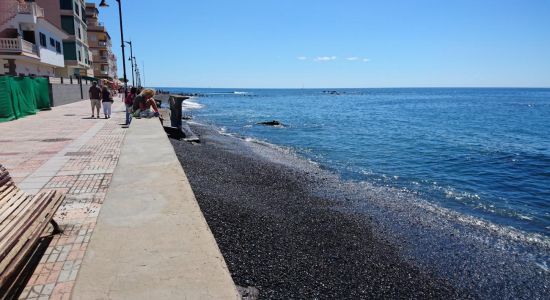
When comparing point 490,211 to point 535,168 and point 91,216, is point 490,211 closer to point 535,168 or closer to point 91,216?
point 535,168

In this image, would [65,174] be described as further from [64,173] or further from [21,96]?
[21,96]

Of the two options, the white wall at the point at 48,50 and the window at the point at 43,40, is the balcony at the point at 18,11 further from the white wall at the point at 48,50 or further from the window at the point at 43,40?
the window at the point at 43,40

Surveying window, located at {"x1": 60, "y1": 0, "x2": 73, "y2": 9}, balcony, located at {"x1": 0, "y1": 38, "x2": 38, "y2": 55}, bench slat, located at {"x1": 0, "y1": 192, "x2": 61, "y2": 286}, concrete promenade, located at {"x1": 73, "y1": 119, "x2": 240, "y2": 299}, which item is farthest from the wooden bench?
window, located at {"x1": 60, "y1": 0, "x2": 73, "y2": 9}

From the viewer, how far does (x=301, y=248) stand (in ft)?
20.3

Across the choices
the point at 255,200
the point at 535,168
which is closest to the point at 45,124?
the point at 255,200

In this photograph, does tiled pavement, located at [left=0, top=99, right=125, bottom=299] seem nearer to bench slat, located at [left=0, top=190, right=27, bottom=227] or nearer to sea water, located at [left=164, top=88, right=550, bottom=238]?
bench slat, located at [left=0, top=190, right=27, bottom=227]

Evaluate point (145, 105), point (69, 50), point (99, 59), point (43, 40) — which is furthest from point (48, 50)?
point (99, 59)

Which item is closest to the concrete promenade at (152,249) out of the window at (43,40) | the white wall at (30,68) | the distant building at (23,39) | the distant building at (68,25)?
the distant building at (23,39)

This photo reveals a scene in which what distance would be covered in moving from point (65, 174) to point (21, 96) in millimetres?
15722

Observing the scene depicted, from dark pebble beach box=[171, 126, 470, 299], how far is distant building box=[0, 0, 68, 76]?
96.3 feet

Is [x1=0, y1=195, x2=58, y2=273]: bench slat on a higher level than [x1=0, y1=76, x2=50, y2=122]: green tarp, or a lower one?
lower

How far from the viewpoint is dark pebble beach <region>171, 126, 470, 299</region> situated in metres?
5.03

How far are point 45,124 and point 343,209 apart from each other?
47.8 ft

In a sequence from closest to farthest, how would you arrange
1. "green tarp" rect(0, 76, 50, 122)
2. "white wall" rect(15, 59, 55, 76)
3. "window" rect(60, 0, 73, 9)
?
"green tarp" rect(0, 76, 50, 122) → "white wall" rect(15, 59, 55, 76) → "window" rect(60, 0, 73, 9)
